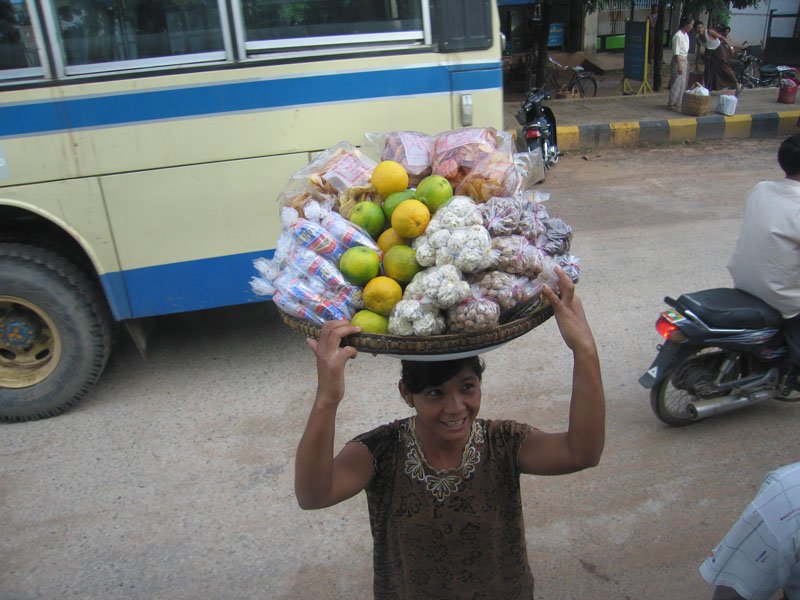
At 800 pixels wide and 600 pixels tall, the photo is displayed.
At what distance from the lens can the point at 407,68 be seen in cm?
408

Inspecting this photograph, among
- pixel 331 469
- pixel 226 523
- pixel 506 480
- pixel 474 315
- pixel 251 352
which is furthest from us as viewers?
pixel 251 352

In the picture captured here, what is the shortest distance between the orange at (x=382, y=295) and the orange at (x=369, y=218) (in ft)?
0.65

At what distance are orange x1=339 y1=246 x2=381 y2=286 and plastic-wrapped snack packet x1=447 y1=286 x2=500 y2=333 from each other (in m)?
0.24

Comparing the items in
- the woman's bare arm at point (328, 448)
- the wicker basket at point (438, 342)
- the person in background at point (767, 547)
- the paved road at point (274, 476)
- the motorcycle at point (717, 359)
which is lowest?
the paved road at point (274, 476)

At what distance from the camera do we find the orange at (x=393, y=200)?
5.50 feet

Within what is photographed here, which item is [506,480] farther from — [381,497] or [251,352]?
[251,352]

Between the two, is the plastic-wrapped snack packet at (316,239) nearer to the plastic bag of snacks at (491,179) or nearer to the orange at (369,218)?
the orange at (369,218)

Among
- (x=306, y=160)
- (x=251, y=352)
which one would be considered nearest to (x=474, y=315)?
(x=306, y=160)

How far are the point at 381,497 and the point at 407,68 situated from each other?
299 centimetres

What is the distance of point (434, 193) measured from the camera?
1.64m

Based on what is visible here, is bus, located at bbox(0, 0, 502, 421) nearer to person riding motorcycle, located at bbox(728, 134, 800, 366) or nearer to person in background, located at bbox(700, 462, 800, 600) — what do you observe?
person riding motorcycle, located at bbox(728, 134, 800, 366)

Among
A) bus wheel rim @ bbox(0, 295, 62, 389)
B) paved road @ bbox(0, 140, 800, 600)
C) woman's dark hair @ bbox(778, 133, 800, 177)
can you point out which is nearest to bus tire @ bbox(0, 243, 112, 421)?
bus wheel rim @ bbox(0, 295, 62, 389)

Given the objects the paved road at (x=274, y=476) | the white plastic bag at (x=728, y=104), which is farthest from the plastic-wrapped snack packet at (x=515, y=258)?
the white plastic bag at (x=728, y=104)

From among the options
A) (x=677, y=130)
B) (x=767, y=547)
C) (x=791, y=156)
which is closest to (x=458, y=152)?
(x=767, y=547)
